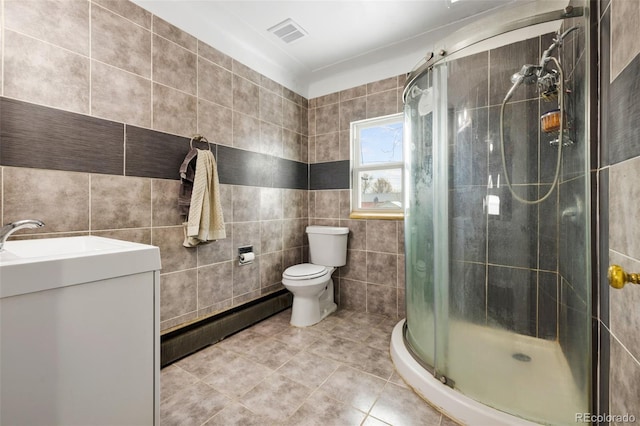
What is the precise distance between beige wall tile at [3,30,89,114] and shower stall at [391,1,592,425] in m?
1.81

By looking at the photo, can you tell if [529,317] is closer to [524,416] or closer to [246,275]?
[524,416]

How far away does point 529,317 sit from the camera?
4.08 feet

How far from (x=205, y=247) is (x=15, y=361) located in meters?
1.34

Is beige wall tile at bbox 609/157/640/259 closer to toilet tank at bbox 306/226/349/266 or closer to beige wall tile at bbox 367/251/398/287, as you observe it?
beige wall tile at bbox 367/251/398/287

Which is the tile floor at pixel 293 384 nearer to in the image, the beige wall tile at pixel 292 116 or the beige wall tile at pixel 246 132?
the beige wall tile at pixel 246 132

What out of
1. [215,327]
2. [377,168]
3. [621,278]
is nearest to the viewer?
[621,278]

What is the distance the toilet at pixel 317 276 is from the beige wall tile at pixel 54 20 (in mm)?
1866

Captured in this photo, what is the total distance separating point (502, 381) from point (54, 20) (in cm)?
267

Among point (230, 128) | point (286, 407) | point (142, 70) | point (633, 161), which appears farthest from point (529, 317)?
point (142, 70)

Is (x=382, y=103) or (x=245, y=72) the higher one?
(x=245, y=72)

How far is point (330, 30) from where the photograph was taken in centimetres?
203

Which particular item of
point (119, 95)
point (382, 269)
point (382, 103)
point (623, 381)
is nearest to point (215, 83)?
point (119, 95)

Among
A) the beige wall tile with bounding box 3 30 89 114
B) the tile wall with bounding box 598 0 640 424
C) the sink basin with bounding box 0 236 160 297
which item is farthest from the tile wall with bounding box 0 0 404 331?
the tile wall with bounding box 598 0 640 424

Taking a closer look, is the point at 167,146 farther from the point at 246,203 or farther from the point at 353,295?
the point at 353,295
